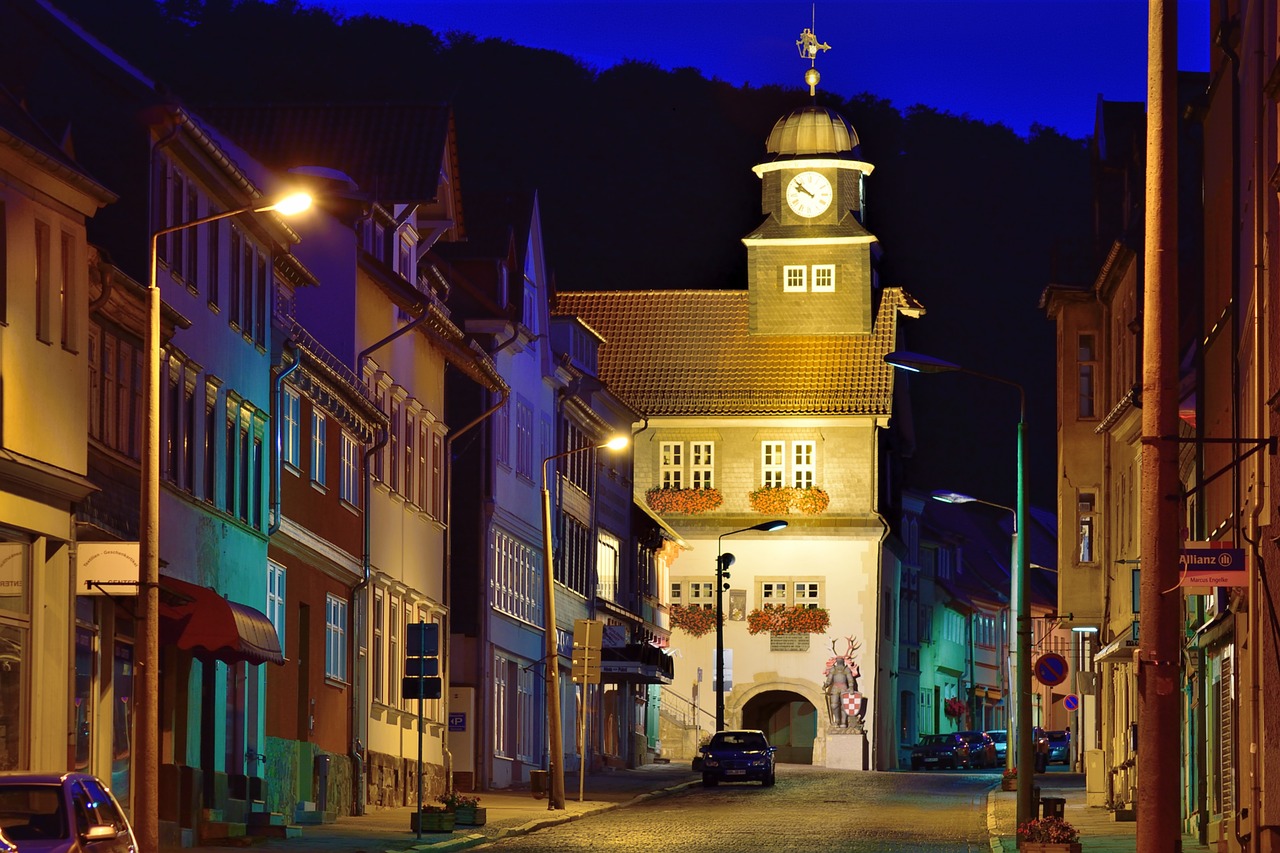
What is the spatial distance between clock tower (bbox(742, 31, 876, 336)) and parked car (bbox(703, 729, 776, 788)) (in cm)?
3390

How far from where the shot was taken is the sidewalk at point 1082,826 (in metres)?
32.7

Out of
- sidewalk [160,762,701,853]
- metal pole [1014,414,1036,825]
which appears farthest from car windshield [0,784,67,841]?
metal pole [1014,414,1036,825]

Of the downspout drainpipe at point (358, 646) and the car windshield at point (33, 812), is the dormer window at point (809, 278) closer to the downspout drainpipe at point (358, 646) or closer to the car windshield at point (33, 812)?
the downspout drainpipe at point (358, 646)

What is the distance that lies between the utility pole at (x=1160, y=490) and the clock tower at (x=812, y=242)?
72.9 meters

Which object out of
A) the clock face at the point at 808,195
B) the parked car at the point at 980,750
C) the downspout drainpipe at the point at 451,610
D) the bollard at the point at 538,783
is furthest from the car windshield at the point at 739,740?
the clock face at the point at 808,195

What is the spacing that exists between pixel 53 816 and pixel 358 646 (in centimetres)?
2612

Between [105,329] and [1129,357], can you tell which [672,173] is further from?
[105,329]

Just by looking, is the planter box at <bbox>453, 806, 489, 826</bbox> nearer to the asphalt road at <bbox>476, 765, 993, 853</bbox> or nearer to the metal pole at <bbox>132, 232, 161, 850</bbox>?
the asphalt road at <bbox>476, 765, 993, 853</bbox>

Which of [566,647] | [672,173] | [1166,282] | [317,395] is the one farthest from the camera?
[672,173]

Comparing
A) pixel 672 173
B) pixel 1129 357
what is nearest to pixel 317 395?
pixel 1129 357

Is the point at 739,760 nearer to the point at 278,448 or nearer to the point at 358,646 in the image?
the point at 358,646

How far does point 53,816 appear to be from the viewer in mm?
16859

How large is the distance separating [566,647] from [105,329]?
38.1m

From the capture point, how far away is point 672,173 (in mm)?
129250
